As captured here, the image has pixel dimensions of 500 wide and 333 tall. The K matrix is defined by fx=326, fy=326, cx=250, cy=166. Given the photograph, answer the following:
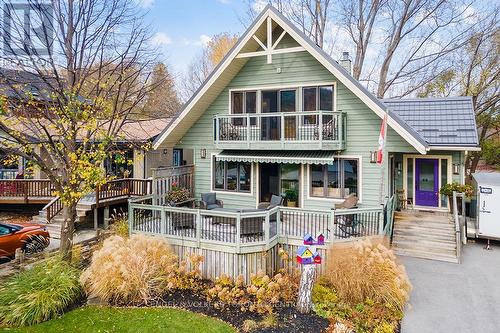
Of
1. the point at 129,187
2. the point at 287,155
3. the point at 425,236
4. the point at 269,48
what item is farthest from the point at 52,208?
the point at 425,236

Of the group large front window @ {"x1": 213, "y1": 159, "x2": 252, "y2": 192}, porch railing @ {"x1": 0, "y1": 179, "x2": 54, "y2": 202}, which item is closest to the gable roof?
large front window @ {"x1": 213, "y1": 159, "x2": 252, "y2": 192}

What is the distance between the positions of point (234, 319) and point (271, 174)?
7660 millimetres

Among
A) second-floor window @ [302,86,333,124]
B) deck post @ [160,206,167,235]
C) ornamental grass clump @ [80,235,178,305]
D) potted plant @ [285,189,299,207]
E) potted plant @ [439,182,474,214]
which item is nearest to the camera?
ornamental grass clump @ [80,235,178,305]

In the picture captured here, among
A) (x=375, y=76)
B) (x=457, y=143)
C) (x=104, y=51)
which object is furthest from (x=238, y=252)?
(x=375, y=76)

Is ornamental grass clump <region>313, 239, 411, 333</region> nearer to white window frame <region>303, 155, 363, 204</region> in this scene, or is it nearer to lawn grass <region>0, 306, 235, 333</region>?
lawn grass <region>0, 306, 235, 333</region>

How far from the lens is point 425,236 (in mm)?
12508

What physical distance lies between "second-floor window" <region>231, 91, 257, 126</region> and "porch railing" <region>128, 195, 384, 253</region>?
5.59m

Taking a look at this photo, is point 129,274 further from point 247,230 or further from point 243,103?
point 243,103

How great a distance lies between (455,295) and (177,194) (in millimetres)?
10467

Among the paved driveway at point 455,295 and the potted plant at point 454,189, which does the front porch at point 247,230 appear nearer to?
the paved driveway at point 455,295

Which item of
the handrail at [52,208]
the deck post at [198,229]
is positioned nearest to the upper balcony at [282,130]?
the deck post at [198,229]

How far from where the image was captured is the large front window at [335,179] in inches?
515

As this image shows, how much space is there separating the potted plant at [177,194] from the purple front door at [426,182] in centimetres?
1070

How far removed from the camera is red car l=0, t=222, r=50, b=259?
39.1 feet
